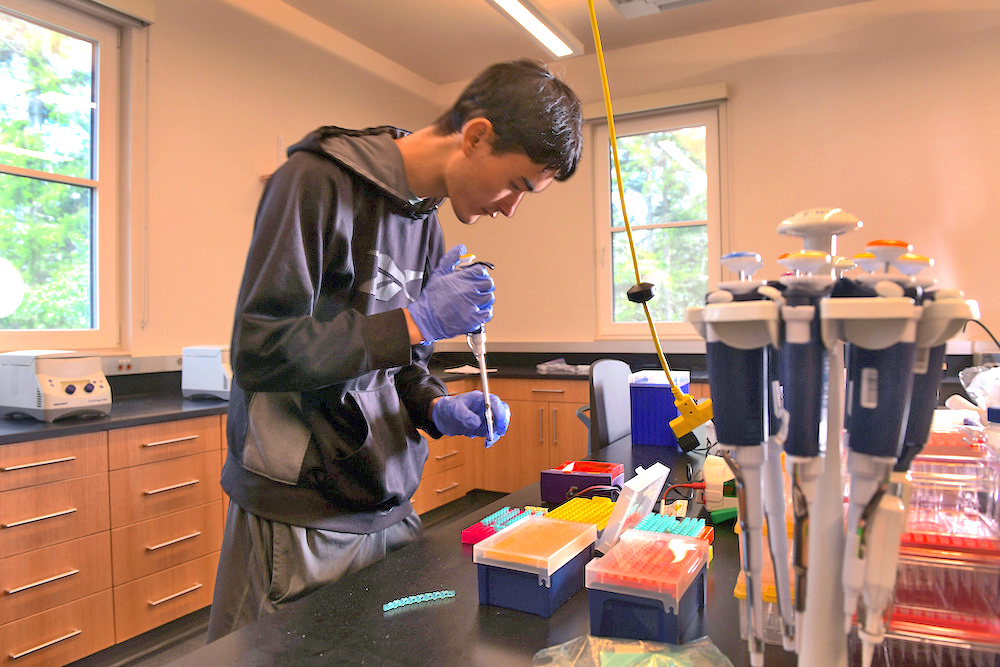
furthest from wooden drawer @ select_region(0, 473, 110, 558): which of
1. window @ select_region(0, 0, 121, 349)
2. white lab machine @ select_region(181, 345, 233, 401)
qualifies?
window @ select_region(0, 0, 121, 349)

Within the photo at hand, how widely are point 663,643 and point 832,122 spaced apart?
3952 mm

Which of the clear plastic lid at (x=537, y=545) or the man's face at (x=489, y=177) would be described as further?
the man's face at (x=489, y=177)

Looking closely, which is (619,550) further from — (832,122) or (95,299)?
(832,122)

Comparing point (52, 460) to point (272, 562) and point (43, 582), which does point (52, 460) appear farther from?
point (272, 562)

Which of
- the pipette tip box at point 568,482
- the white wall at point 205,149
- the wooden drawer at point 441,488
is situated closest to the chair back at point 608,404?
the pipette tip box at point 568,482

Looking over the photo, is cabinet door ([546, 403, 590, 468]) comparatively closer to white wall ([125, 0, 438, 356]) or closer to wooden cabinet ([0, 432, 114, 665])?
white wall ([125, 0, 438, 356])

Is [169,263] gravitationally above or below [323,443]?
above

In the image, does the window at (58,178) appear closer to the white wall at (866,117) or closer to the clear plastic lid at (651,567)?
the clear plastic lid at (651,567)

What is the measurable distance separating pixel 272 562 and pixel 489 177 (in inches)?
31.8

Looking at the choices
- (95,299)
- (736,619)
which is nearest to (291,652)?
(736,619)

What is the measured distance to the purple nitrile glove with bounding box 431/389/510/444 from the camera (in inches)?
51.2

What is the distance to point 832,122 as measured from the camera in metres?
3.79

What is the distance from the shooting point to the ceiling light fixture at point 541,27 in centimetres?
297

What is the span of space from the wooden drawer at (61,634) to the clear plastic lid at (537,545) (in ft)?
6.39
